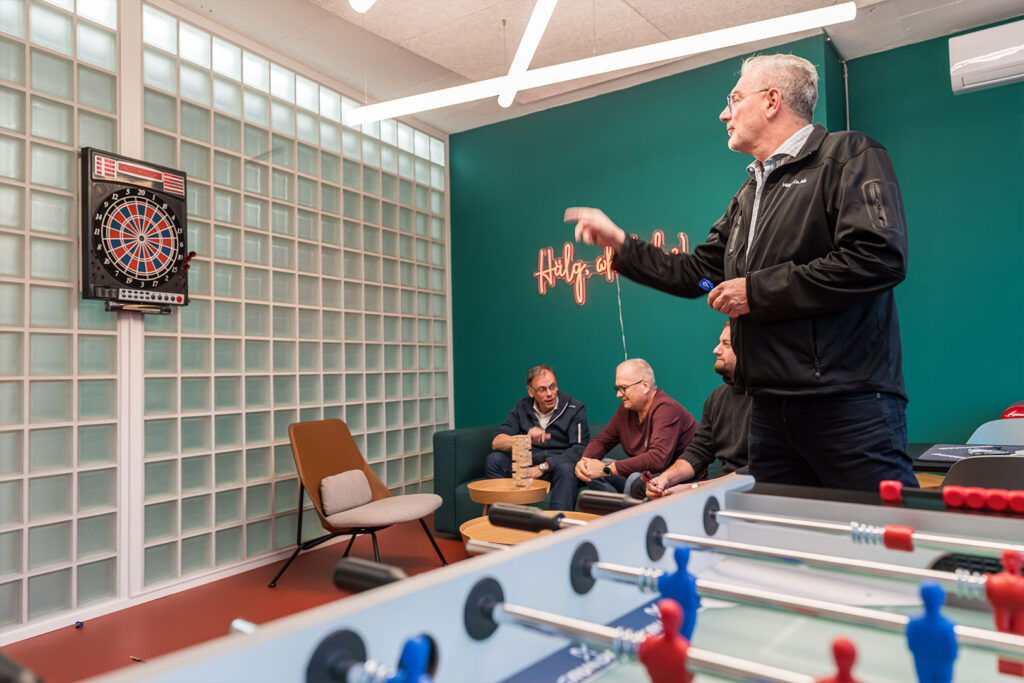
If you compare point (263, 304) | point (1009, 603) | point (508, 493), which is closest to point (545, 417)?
point (508, 493)

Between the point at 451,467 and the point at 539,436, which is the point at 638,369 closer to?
the point at 539,436

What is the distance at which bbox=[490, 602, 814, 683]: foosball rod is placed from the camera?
1.59 ft

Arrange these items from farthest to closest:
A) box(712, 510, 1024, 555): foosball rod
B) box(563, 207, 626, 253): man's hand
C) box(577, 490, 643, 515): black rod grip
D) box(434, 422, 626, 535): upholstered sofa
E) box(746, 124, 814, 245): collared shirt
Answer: box(434, 422, 626, 535): upholstered sofa, box(563, 207, 626, 253): man's hand, box(746, 124, 814, 245): collared shirt, box(577, 490, 643, 515): black rod grip, box(712, 510, 1024, 555): foosball rod

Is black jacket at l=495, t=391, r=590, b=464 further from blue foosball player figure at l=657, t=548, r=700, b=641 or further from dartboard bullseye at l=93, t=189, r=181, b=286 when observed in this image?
blue foosball player figure at l=657, t=548, r=700, b=641

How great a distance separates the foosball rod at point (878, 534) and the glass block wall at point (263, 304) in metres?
3.24

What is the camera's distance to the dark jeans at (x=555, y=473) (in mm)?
3852

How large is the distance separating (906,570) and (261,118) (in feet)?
13.7

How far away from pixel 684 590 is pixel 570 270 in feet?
14.1

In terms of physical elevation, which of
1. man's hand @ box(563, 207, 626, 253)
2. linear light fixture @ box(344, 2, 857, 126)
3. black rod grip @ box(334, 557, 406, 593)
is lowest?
black rod grip @ box(334, 557, 406, 593)

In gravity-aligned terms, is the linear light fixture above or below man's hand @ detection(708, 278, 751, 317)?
above

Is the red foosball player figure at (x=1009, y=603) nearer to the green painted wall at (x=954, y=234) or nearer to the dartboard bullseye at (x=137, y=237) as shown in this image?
the dartboard bullseye at (x=137, y=237)

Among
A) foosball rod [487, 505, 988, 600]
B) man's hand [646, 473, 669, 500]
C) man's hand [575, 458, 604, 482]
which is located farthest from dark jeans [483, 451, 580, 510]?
foosball rod [487, 505, 988, 600]

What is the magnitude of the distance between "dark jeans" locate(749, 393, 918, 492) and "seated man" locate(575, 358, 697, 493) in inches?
74.3

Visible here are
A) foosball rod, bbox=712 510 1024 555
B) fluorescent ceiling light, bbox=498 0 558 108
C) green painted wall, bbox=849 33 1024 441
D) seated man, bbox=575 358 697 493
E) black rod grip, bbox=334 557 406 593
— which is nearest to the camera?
black rod grip, bbox=334 557 406 593
